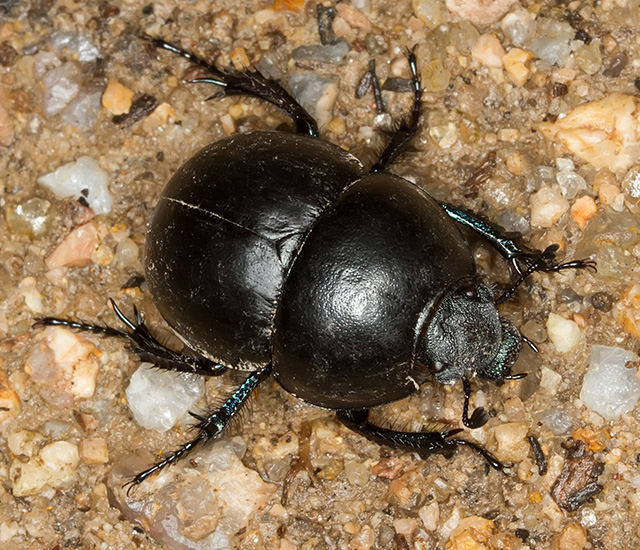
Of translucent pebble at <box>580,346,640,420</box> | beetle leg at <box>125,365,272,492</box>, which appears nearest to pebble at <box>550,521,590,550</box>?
translucent pebble at <box>580,346,640,420</box>

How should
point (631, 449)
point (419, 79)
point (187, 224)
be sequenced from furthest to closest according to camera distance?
1. point (419, 79)
2. point (631, 449)
3. point (187, 224)

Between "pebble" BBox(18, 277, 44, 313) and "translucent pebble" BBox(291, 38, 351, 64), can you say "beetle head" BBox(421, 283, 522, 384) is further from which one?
"pebble" BBox(18, 277, 44, 313)

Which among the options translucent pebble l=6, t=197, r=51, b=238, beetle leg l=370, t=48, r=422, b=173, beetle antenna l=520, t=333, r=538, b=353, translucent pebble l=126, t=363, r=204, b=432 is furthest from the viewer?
translucent pebble l=6, t=197, r=51, b=238

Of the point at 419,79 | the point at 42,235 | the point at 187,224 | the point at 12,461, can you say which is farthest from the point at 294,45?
the point at 12,461

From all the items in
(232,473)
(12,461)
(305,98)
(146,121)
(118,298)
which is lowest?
(12,461)

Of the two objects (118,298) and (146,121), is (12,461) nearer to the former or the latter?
(118,298)

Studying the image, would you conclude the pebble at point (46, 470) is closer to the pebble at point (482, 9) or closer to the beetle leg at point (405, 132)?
the beetle leg at point (405, 132)

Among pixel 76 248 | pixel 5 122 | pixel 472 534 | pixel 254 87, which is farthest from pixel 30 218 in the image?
pixel 472 534
